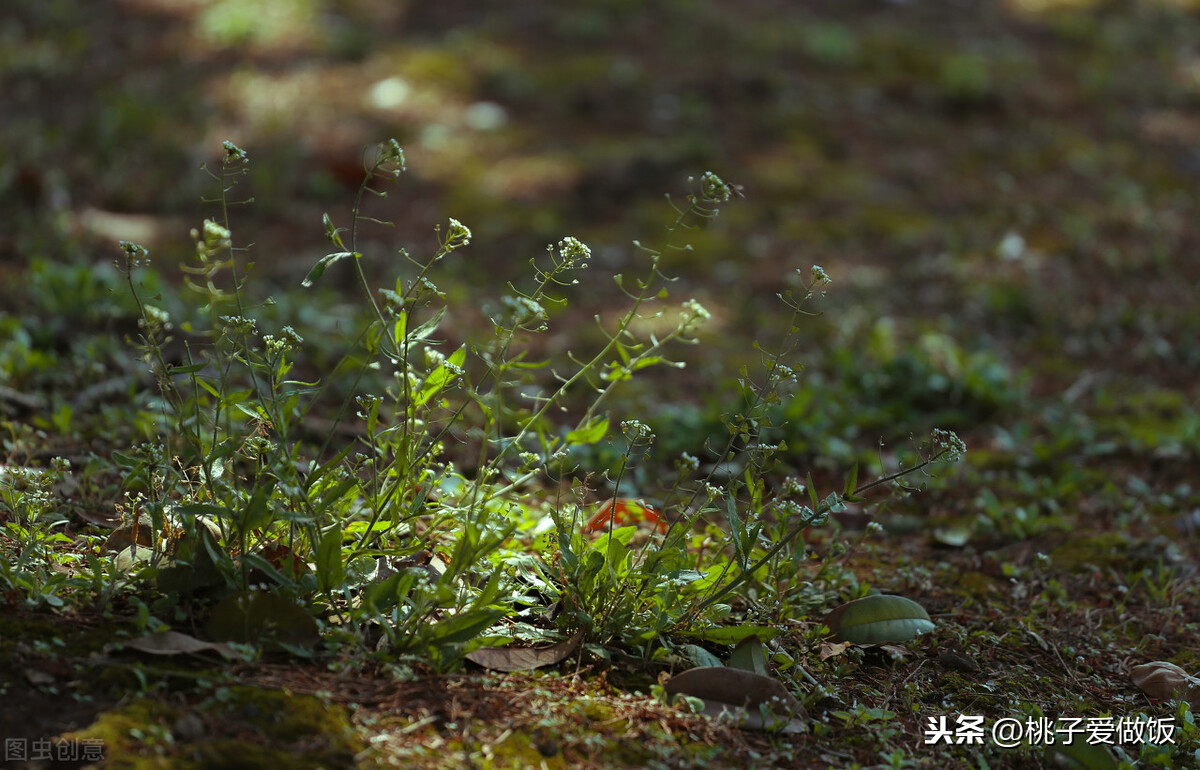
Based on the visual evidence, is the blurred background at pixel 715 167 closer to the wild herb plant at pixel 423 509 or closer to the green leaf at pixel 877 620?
the green leaf at pixel 877 620

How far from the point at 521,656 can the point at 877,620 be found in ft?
3.10

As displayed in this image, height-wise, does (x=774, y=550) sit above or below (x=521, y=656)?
above

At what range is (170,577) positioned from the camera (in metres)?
2.01

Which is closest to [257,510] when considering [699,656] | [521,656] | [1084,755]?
[521,656]

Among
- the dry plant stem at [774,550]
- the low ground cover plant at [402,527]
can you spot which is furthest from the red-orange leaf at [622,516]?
the dry plant stem at [774,550]

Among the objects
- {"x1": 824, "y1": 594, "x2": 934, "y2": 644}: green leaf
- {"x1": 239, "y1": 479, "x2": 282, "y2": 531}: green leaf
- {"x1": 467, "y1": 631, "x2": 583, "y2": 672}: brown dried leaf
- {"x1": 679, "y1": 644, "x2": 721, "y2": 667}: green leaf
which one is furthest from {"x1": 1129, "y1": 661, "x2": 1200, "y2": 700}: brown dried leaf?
{"x1": 239, "y1": 479, "x2": 282, "y2": 531}: green leaf

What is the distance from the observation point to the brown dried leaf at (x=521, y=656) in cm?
204

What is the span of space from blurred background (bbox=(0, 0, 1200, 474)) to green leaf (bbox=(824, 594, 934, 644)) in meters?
1.41

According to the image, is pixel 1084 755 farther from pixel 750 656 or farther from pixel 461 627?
pixel 461 627

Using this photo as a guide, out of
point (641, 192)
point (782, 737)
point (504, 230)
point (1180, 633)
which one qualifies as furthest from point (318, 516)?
point (641, 192)

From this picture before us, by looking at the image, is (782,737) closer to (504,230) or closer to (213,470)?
(213,470)

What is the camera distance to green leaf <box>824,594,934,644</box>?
236cm

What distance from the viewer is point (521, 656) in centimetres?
208

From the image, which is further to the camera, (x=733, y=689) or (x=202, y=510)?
(x=733, y=689)
